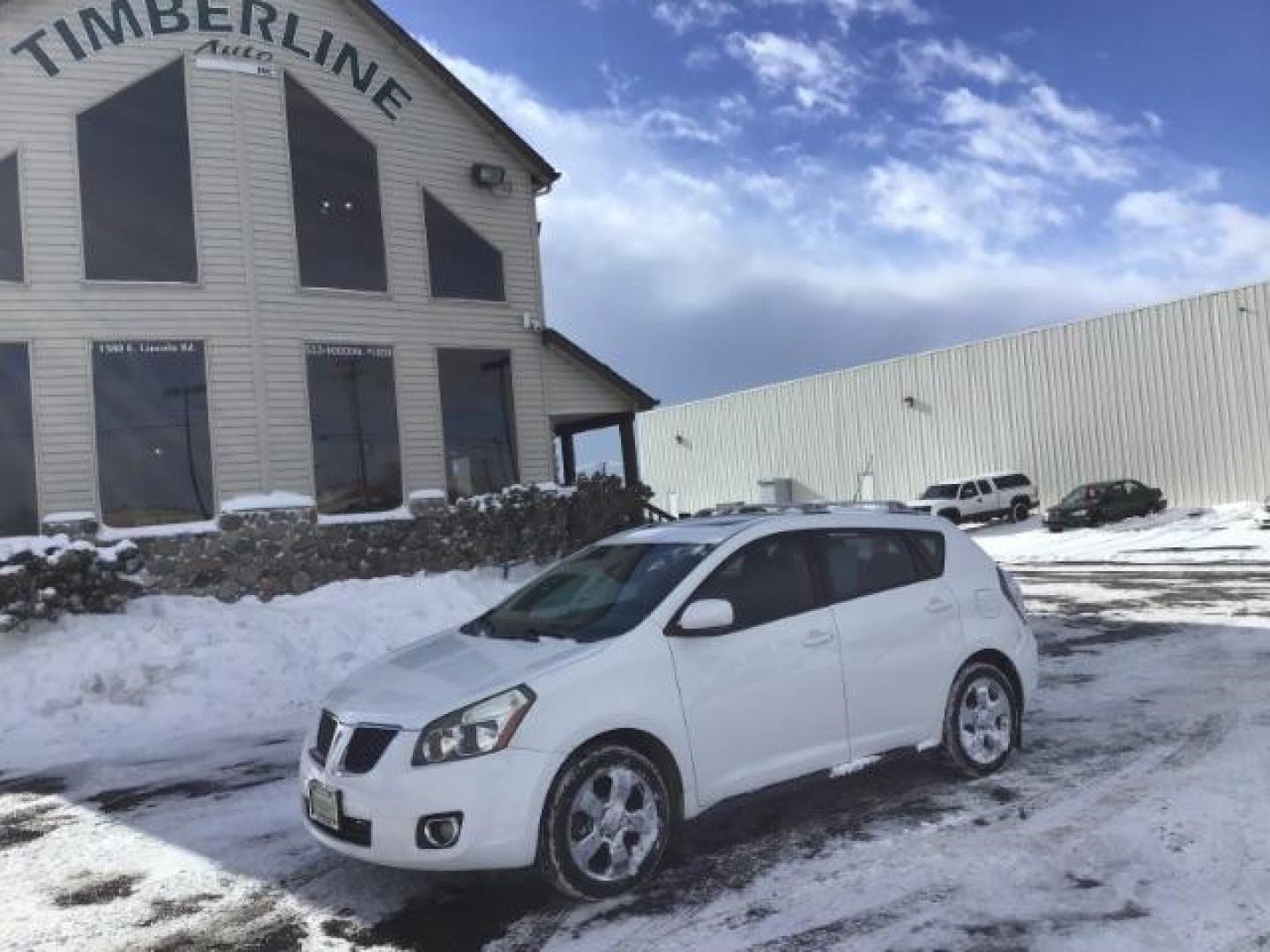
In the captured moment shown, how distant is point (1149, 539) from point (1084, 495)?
438cm

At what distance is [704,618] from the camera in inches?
192

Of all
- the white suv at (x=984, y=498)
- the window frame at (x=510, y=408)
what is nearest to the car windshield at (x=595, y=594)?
the window frame at (x=510, y=408)

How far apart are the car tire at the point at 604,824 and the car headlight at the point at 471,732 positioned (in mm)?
306

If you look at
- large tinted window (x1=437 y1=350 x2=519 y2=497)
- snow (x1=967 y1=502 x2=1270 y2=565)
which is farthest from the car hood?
snow (x1=967 y1=502 x2=1270 y2=565)

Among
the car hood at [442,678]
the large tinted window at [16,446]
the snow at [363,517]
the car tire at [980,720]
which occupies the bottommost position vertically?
the car tire at [980,720]

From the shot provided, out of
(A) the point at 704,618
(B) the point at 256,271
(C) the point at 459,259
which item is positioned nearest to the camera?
(A) the point at 704,618

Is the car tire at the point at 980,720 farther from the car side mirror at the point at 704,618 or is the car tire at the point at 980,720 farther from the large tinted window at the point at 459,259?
the large tinted window at the point at 459,259

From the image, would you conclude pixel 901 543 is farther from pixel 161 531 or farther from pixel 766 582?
pixel 161 531

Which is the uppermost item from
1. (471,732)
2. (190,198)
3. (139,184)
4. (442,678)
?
(139,184)

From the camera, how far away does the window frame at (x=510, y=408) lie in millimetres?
16875

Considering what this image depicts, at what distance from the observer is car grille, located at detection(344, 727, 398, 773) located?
14.7 ft

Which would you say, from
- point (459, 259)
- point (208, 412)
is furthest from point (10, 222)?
point (459, 259)

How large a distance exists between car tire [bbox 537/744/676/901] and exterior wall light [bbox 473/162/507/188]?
14505 millimetres

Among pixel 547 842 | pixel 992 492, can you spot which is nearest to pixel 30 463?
pixel 547 842
